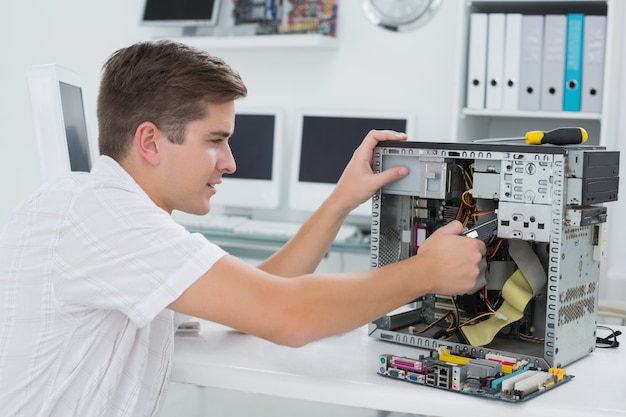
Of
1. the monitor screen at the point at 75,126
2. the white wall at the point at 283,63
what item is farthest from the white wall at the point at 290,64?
the monitor screen at the point at 75,126

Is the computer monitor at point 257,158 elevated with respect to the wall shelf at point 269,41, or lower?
lower

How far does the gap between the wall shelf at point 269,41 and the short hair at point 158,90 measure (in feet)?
7.57

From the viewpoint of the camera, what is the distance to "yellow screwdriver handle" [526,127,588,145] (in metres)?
1.40

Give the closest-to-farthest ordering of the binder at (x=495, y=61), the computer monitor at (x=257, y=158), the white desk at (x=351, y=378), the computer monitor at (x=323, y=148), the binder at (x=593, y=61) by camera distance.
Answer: the white desk at (x=351, y=378)
the binder at (x=593, y=61)
the binder at (x=495, y=61)
the computer monitor at (x=323, y=148)
the computer monitor at (x=257, y=158)

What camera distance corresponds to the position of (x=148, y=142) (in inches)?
53.3

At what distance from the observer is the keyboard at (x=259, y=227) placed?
3.43 metres

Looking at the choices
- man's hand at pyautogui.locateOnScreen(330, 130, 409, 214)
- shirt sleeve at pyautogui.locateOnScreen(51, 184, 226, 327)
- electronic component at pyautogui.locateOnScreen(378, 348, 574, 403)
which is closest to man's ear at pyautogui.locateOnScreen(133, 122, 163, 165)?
shirt sleeve at pyautogui.locateOnScreen(51, 184, 226, 327)

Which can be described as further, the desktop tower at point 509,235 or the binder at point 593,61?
the binder at point 593,61

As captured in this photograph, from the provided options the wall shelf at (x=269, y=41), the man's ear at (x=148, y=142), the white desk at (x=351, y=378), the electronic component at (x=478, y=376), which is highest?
the wall shelf at (x=269, y=41)

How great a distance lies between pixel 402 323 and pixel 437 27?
2.34 meters

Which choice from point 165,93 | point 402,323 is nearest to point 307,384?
point 402,323

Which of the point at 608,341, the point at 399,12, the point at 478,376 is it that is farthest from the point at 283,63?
the point at 478,376

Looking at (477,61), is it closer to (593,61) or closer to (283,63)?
(593,61)

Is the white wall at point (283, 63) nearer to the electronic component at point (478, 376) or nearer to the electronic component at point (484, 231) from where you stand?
the electronic component at point (484, 231)
